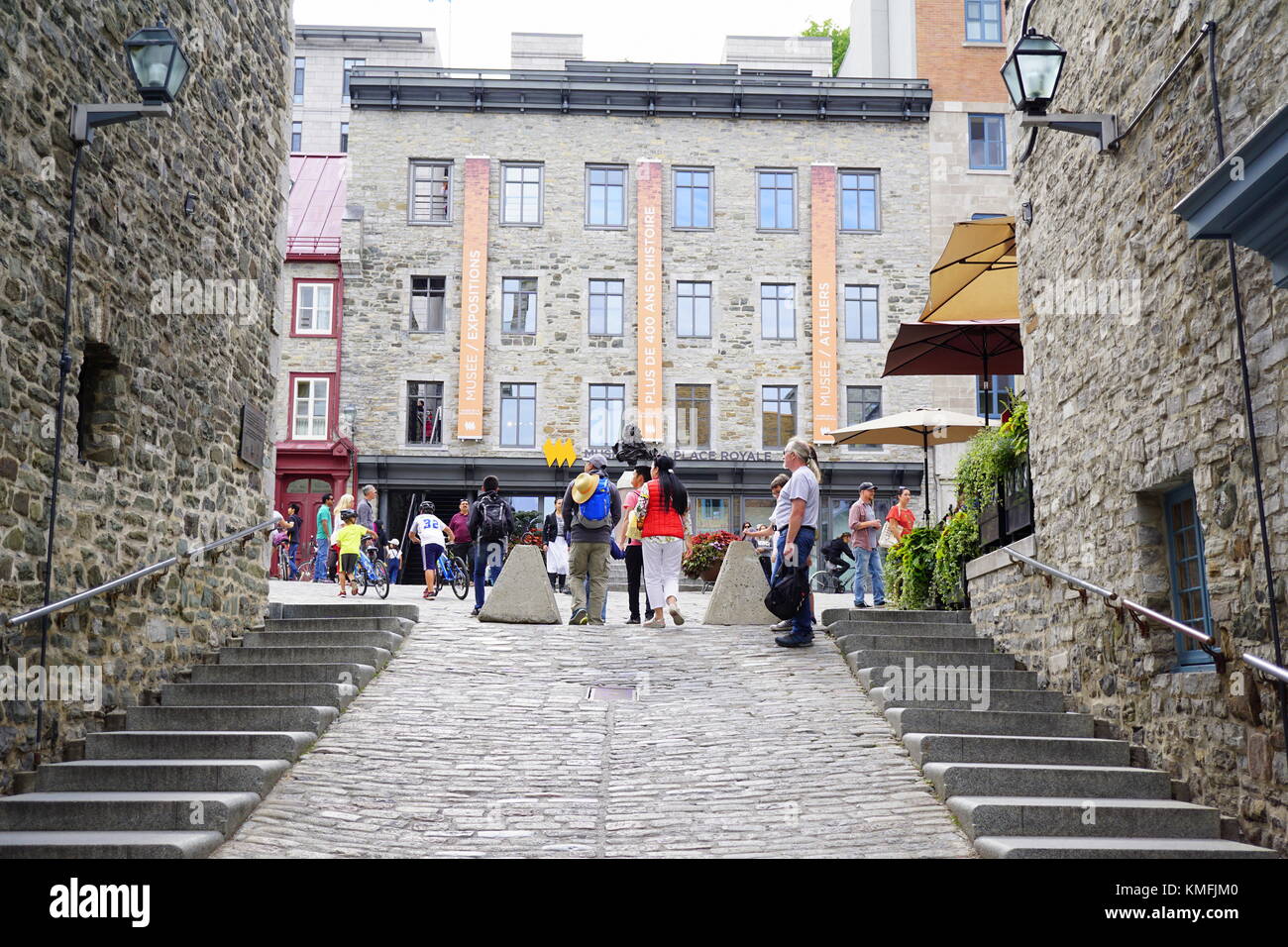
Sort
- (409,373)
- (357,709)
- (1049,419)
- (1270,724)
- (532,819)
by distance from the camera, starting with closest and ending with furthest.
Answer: (1270,724)
(532,819)
(357,709)
(1049,419)
(409,373)

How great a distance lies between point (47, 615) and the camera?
303 inches

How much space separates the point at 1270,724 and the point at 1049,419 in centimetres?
410

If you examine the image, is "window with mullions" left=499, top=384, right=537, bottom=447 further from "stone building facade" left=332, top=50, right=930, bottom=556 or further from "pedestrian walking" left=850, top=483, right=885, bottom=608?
"pedestrian walking" left=850, top=483, right=885, bottom=608

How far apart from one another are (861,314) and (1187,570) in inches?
879

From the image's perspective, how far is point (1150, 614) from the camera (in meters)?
7.63

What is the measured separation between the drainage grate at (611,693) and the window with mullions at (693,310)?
2011cm

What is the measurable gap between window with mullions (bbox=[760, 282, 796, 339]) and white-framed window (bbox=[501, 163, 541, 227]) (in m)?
5.65

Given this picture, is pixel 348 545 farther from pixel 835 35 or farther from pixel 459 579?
pixel 835 35

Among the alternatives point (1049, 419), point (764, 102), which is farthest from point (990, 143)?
point (1049, 419)

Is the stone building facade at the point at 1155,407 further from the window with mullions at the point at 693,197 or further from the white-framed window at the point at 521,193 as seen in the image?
the white-framed window at the point at 521,193

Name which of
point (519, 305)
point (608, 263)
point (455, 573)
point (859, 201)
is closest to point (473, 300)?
point (519, 305)

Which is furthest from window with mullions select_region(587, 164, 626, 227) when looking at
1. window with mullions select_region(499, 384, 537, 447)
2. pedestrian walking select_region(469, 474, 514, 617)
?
pedestrian walking select_region(469, 474, 514, 617)
